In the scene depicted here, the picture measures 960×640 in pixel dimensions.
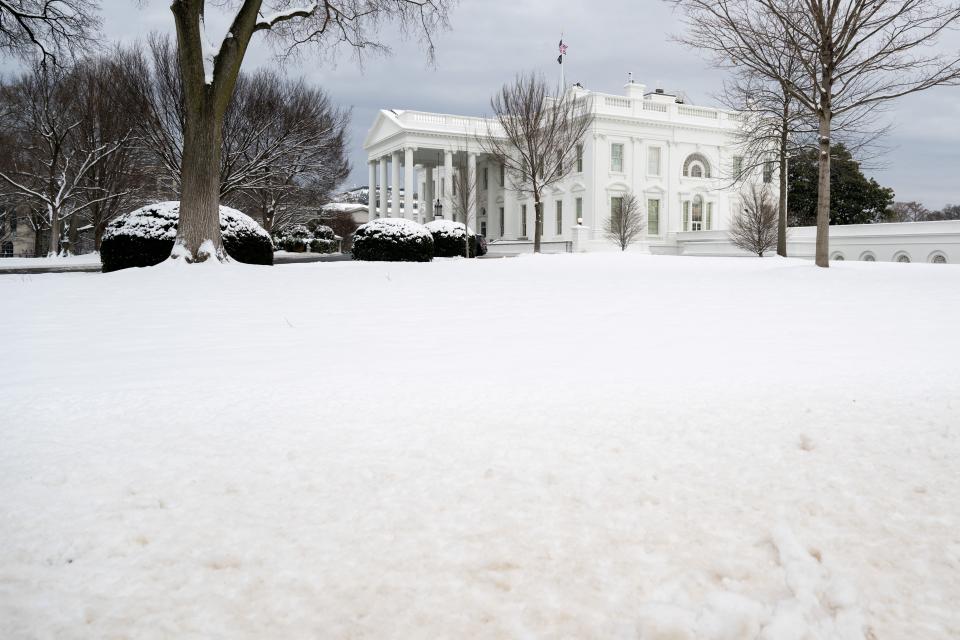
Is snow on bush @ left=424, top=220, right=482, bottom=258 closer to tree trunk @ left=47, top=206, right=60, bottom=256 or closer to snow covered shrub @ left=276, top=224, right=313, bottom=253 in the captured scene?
tree trunk @ left=47, top=206, right=60, bottom=256

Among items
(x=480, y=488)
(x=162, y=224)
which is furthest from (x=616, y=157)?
(x=480, y=488)

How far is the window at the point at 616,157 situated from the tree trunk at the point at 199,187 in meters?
37.3

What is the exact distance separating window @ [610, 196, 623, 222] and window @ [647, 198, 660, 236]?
9.26ft

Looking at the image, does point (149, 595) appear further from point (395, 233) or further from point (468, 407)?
point (395, 233)

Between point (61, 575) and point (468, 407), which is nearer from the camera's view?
point (61, 575)

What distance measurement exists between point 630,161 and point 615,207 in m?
4.35

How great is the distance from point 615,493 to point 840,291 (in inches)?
363

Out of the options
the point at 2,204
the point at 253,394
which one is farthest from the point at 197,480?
the point at 2,204

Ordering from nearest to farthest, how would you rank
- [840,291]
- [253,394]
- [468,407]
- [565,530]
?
[565,530] → [468,407] → [253,394] → [840,291]

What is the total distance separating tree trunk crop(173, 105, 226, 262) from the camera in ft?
41.8

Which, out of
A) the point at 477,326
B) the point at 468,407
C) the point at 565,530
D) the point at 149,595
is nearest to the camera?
the point at 149,595

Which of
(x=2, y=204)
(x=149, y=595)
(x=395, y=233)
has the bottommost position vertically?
(x=149, y=595)

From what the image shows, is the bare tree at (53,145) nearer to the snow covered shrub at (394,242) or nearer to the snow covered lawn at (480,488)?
the snow covered shrub at (394,242)

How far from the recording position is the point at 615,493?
2.40 m
